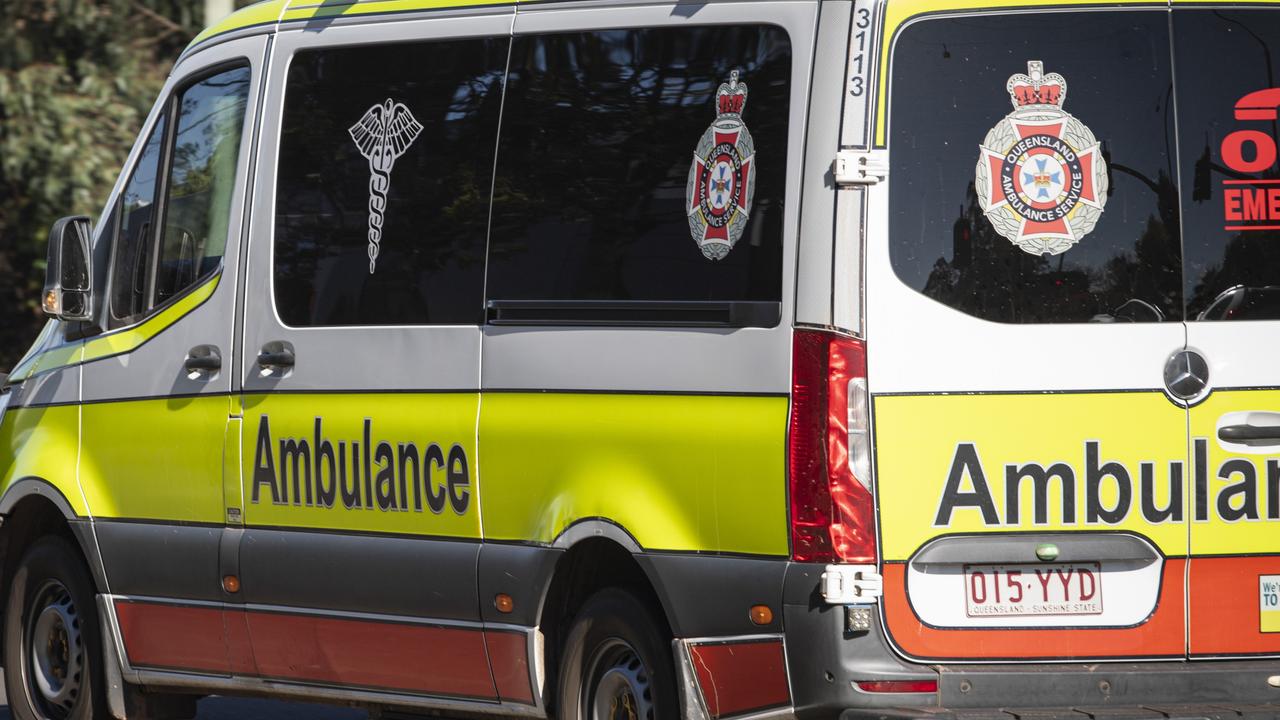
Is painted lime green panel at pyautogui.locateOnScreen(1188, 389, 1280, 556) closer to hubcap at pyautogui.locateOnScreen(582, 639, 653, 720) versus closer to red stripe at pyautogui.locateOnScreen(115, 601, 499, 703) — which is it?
hubcap at pyautogui.locateOnScreen(582, 639, 653, 720)

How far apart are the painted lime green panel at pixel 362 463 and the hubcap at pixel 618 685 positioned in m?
0.56

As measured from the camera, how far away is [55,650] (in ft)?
25.5

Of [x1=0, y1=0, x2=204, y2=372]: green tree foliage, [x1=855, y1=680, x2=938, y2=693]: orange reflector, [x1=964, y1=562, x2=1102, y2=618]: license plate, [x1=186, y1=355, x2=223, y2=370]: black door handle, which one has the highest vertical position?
[x1=0, y1=0, x2=204, y2=372]: green tree foliage

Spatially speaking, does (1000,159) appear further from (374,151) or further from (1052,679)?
(374,151)

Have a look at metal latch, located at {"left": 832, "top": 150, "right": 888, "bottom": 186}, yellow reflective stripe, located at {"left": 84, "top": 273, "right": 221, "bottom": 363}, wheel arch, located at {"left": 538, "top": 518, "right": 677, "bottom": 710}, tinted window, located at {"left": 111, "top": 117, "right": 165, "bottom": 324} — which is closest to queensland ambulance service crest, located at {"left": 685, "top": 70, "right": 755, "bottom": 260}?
metal latch, located at {"left": 832, "top": 150, "right": 888, "bottom": 186}

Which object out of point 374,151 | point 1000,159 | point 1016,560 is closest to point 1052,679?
point 1016,560

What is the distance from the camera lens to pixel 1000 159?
16.9ft

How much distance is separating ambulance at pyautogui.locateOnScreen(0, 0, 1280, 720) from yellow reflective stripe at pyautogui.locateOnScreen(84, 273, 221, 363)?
0.46 metres

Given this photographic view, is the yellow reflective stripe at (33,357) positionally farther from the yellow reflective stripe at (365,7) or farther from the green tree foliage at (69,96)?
the green tree foliage at (69,96)

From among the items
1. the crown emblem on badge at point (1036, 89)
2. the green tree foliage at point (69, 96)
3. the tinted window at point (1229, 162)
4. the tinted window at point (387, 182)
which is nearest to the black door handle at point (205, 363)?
the tinted window at point (387, 182)

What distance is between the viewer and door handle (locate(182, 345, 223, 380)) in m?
6.92

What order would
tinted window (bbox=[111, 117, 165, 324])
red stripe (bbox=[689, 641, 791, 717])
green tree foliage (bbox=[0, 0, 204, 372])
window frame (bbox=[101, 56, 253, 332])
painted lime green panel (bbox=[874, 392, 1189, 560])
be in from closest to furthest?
painted lime green panel (bbox=[874, 392, 1189, 560])
red stripe (bbox=[689, 641, 791, 717])
window frame (bbox=[101, 56, 253, 332])
tinted window (bbox=[111, 117, 165, 324])
green tree foliage (bbox=[0, 0, 204, 372])

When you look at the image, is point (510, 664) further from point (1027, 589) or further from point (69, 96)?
point (69, 96)

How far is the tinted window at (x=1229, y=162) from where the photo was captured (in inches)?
205
